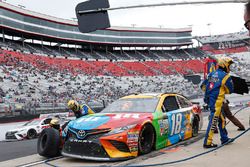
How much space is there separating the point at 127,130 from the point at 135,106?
1346mm

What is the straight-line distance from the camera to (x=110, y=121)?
5.80m

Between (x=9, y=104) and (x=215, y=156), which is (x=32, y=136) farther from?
(x=215, y=156)

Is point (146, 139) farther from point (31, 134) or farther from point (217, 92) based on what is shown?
point (31, 134)

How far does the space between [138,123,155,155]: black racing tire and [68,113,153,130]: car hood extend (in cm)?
18

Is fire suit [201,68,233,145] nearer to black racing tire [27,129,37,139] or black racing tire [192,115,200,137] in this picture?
black racing tire [192,115,200,137]

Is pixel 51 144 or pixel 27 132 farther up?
pixel 51 144

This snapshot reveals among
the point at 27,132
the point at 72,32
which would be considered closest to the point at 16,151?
the point at 27,132

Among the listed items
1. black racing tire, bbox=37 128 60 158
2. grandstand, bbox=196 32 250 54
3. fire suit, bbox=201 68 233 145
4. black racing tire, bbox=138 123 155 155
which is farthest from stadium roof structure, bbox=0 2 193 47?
fire suit, bbox=201 68 233 145

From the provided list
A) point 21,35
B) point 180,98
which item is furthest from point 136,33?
point 180,98

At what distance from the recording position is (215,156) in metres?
5.32

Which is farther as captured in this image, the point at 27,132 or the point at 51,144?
the point at 27,132

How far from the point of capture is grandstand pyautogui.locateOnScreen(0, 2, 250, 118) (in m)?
28.3

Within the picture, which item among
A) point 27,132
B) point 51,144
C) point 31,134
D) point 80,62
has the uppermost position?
point 80,62

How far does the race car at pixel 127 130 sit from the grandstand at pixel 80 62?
13398mm
